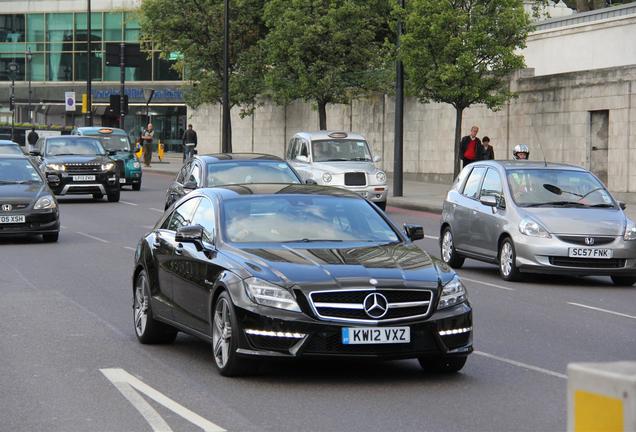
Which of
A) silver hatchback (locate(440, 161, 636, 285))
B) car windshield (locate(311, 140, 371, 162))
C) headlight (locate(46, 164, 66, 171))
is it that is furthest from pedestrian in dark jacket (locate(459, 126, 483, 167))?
silver hatchback (locate(440, 161, 636, 285))

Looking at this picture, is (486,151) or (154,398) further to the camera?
(486,151)

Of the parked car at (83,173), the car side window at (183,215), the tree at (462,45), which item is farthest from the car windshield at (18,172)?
the tree at (462,45)

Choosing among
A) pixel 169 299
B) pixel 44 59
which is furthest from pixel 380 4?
pixel 44 59

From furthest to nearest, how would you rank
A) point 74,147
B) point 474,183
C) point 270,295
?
point 74,147, point 474,183, point 270,295

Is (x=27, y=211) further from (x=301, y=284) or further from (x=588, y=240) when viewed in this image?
(x=301, y=284)

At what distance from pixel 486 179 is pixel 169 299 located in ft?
28.9

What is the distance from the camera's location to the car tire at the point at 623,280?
17766 millimetres

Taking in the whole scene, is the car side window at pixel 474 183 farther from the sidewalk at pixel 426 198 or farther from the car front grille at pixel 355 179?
the car front grille at pixel 355 179

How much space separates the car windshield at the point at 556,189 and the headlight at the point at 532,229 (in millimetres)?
495

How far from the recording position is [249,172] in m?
20.9

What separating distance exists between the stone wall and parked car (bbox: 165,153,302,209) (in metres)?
14.5

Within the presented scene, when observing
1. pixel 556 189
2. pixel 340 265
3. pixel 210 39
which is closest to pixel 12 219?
pixel 556 189

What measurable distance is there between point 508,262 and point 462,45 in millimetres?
18678

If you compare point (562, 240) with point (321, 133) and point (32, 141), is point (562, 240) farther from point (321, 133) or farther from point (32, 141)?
point (32, 141)
